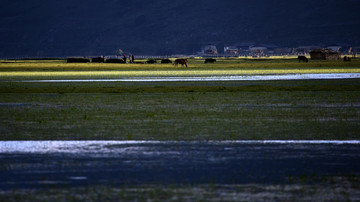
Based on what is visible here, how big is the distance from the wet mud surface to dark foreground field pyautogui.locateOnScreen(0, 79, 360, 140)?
1339 millimetres

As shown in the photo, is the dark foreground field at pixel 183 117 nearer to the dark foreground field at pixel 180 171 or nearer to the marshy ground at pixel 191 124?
the marshy ground at pixel 191 124

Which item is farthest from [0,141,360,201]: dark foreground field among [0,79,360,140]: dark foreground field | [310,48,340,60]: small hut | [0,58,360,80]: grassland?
[310,48,340,60]: small hut

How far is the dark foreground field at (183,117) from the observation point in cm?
1603

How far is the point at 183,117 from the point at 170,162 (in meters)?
8.73

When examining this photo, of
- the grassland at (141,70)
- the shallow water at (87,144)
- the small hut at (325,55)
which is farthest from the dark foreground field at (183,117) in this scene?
the small hut at (325,55)

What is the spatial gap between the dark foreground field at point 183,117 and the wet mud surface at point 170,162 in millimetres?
1339

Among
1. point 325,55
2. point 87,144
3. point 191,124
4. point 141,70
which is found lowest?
point 325,55

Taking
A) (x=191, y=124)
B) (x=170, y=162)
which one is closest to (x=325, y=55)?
(x=191, y=124)

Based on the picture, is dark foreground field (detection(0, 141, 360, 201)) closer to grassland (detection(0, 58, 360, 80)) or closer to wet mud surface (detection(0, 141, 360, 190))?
wet mud surface (detection(0, 141, 360, 190))

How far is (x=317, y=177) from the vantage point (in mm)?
10336

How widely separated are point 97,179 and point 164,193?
1429 millimetres

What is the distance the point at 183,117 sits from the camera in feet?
67.2

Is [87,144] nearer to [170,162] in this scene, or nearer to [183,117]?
[170,162]

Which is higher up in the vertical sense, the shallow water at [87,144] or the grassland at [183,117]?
the shallow water at [87,144]
